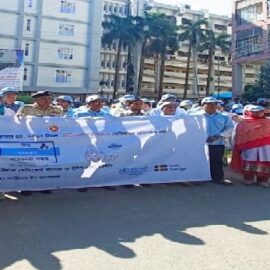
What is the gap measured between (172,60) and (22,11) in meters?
34.1

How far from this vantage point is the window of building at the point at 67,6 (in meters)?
61.9

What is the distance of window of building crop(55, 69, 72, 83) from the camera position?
6131 centimetres

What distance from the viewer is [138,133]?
8.01 meters

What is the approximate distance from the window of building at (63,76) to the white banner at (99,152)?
54.1 m

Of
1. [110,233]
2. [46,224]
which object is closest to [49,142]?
[46,224]

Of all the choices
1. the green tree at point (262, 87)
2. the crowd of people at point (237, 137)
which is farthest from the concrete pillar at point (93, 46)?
the crowd of people at point (237, 137)

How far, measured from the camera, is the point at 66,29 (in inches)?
2448

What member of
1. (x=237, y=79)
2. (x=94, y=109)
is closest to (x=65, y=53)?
(x=237, y=79)

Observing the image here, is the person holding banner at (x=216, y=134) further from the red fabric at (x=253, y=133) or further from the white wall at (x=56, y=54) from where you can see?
the white wall at (x=56, y=54)

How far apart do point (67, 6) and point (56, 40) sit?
4.69 meters

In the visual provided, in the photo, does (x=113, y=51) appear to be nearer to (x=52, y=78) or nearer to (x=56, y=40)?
(x=56, y=40)

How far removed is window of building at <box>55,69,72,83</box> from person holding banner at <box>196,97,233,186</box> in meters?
53.9

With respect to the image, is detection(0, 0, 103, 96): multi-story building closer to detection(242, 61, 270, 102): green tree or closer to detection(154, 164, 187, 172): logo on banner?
detection(242, 61, 270, 102): green tree

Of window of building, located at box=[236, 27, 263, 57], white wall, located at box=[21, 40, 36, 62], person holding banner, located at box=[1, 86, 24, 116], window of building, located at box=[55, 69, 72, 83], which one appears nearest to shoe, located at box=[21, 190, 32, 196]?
person holding banner, located at box=[1, 86, 24, 116]
